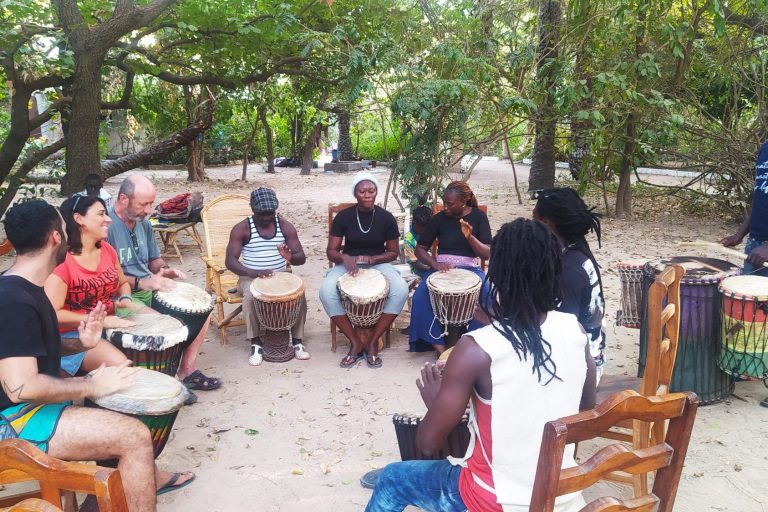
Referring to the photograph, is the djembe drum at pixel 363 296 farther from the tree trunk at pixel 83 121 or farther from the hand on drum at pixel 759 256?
the tree trunk at pixel 83 121

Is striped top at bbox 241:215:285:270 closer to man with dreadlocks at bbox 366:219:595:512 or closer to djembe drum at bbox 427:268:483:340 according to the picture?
djembe drum at bbox 427:268:483:340

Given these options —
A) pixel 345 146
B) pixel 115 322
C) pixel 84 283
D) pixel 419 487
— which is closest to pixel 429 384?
pixel 419 487

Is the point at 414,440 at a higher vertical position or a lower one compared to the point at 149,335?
lower

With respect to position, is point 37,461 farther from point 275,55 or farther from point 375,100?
point 275,55

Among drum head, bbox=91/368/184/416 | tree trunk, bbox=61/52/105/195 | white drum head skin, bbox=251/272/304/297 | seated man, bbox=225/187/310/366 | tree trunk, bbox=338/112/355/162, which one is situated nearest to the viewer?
drum head, bbox=91/368/184/416

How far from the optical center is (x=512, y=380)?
76.7 inches

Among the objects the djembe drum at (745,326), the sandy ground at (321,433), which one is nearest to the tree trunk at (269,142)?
the sandy ground at (321,433)

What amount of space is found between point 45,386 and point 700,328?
3755 mm

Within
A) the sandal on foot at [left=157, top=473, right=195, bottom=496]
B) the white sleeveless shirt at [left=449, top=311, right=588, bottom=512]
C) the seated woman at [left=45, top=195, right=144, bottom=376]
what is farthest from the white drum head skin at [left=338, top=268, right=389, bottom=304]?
the white sleeveless shirt at [left=449, top=311, right=588, bottom=512]

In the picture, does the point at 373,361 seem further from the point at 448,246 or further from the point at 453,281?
the point at 448,246

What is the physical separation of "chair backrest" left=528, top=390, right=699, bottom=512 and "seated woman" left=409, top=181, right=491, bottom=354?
335cm

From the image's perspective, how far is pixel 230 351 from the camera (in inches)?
213

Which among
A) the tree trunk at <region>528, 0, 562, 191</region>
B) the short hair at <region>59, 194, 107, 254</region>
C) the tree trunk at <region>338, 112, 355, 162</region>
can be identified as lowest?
the short hair at <region>59, 194, 107, 254</region>

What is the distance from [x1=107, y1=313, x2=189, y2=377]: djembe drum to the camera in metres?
3.48
